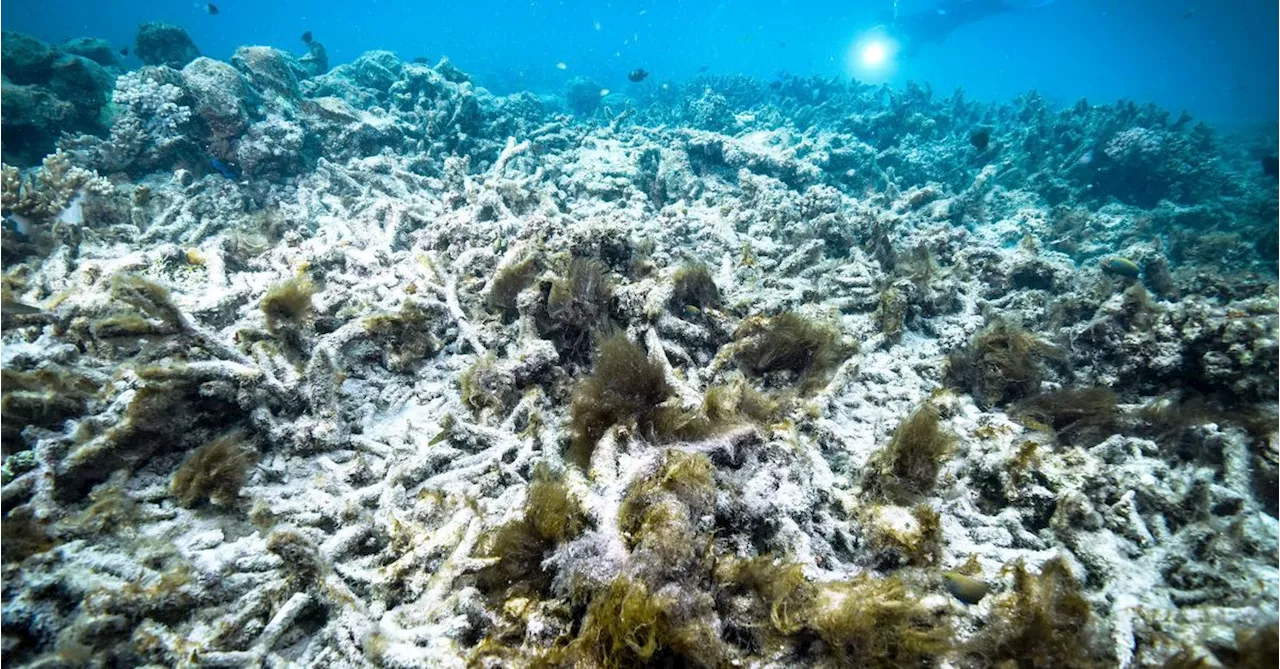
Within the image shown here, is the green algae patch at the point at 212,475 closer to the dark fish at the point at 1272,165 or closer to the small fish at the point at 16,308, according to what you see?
the small fish at the point at 16,308

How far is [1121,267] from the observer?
6.39 meters

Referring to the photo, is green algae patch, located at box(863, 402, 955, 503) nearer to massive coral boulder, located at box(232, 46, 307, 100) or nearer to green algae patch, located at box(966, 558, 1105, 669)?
green algae patch, located at box(966, 558, 1105, 669)

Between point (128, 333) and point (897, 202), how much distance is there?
41.2 ft

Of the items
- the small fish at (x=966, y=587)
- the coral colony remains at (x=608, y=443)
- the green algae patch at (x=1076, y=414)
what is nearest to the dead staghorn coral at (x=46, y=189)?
the coral colony remains at (x=608, y=443)

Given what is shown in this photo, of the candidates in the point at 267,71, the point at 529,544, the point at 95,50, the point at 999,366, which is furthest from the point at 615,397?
the point at 95,50

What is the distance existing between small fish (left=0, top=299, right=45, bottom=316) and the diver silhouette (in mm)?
42966

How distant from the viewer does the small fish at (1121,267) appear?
631 cm

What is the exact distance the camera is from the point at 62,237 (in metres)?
5.64

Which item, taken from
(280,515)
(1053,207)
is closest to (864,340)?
(280,515)

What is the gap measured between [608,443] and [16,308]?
15.4 ft

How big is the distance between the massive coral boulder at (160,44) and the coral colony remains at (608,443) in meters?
11.8

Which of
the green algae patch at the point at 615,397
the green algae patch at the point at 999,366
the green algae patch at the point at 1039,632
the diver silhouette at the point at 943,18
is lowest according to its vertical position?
the green algae patch at the point at 1039,632

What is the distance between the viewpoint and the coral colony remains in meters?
2.08

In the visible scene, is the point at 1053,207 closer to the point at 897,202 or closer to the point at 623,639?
the point at 897,202
